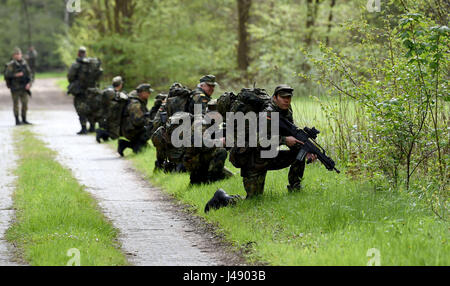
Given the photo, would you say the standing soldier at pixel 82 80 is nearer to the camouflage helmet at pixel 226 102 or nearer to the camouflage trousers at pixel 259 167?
the camouflage helmet at pixel 226 102

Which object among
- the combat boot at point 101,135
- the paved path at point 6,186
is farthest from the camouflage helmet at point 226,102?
the combat boot at point 101,135

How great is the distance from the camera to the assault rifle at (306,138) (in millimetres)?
9078

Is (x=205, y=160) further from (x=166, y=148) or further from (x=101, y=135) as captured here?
(x=101, y=135)

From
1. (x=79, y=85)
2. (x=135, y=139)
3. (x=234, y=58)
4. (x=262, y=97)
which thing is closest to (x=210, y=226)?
(x=262, y=97)

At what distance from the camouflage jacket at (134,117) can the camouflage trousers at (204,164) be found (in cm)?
464

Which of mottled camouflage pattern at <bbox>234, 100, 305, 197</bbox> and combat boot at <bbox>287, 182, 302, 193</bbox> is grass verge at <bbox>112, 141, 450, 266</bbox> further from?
mottled camouflage pattern at <bbox>234, 100, 305, 197</bbox>

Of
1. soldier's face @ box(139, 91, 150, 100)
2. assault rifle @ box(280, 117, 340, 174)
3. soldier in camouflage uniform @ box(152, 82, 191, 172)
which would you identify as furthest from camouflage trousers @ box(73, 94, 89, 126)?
assault rifle @ box(280, 117, 340, 174)

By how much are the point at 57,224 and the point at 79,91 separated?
13421 millimetres

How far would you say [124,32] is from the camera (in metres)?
33.0

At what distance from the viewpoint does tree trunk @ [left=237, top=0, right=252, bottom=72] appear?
1218 inches

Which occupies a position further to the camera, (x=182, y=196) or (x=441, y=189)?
(x=182, y=196)

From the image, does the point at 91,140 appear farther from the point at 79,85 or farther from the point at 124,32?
the point at 124,32
